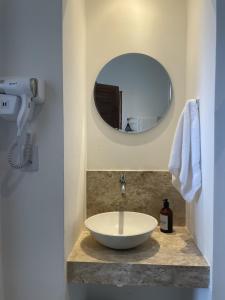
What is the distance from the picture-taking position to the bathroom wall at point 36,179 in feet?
4.40

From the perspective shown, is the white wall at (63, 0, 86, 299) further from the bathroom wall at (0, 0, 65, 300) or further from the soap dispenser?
the soap dispenser

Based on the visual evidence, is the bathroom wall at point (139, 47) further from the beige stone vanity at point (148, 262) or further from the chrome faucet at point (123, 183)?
the beige stone vanity at point (148, 262)

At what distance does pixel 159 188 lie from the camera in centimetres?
194

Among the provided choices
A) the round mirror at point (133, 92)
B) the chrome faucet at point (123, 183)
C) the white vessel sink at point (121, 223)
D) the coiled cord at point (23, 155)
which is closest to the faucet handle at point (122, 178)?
the chrome faucet at point (123, 183)

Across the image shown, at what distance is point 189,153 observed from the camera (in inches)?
62.6

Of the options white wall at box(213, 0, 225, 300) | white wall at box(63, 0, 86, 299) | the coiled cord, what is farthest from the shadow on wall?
the coiled cord

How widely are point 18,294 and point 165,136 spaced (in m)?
1.32

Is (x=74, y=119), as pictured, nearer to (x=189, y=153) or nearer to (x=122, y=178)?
(x=122, y=178)

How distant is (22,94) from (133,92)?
2.91ft

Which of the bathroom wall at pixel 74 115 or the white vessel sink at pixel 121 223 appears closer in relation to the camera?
the bathroom wall at pixel 74 115

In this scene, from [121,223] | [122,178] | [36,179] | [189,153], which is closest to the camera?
[36,179]

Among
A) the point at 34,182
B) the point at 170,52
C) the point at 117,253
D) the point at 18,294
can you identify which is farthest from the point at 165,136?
the point at 18,294

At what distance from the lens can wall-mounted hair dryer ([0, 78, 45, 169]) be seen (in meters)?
1.28

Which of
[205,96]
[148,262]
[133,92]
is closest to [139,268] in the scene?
[148,262]
